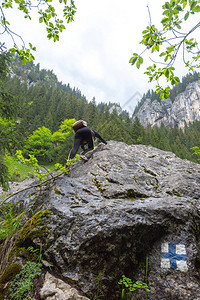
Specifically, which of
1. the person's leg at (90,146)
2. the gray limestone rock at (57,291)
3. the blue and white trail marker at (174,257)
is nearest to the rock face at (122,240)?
the blue and white trail marker at (174,257)

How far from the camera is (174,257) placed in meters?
2.44

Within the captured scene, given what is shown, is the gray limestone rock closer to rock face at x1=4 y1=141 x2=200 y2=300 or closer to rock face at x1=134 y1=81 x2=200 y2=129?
rock face at x1=4 y1=141 x2=200 y2=300

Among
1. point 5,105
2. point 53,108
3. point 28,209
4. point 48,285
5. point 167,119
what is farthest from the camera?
point 167,119

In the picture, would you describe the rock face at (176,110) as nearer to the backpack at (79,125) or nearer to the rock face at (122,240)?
the backpack at (79,125)

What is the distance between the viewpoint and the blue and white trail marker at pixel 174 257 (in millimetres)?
2340

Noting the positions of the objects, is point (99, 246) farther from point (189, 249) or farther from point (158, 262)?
point (189, 249)

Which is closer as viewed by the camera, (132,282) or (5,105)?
(132,282)

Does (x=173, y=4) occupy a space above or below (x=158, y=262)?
above

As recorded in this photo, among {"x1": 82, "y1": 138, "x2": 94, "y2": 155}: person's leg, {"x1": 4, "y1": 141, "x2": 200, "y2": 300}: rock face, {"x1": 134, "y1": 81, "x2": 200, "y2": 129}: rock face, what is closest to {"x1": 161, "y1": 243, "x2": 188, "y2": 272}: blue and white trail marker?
{"x1": 4, "y1": 141, "x2": 200, "y2": 300}: rock face

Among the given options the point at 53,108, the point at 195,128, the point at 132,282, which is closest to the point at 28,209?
the point at 132,282

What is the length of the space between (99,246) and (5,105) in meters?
6.77

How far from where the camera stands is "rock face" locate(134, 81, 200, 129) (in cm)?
11519

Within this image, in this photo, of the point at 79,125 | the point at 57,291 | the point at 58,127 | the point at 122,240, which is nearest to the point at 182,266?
the point at 122,240

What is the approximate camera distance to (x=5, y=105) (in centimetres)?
649
